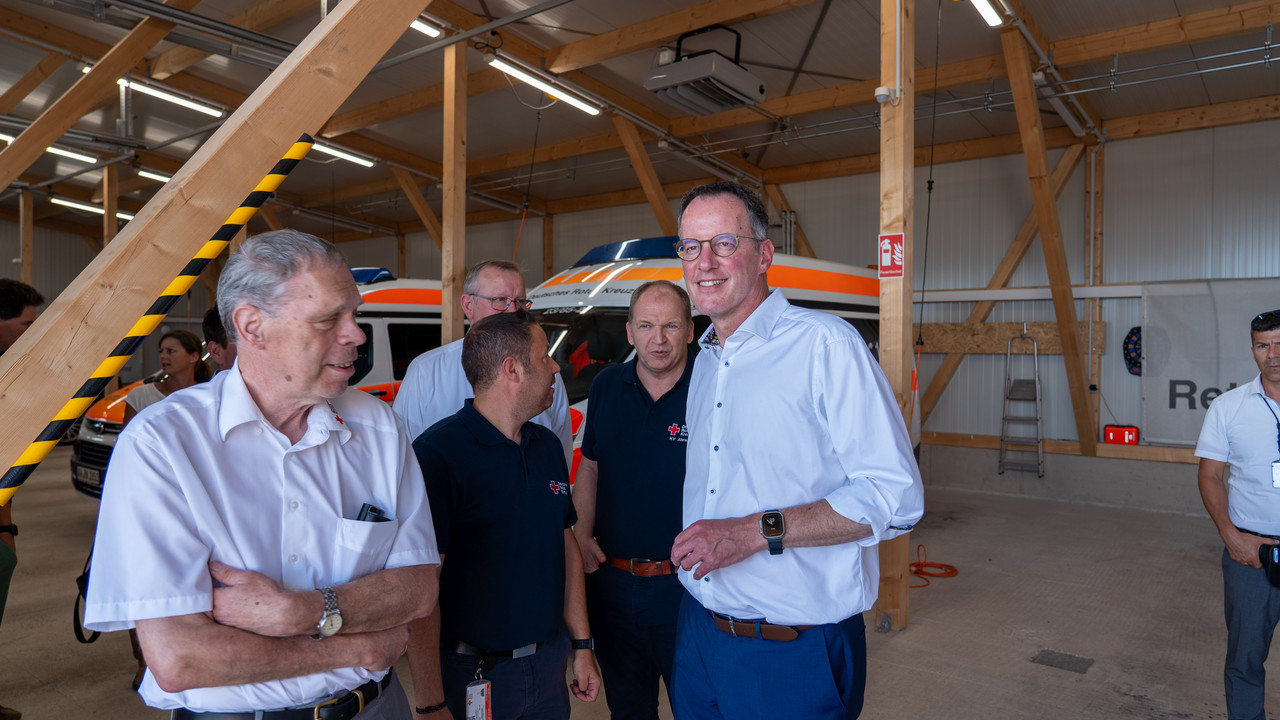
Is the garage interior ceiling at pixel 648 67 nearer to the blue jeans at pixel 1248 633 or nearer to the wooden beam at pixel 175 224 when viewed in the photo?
the blue jeans at pixel 1248 633

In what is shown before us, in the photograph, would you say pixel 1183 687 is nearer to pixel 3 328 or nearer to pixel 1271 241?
pixel 3 328

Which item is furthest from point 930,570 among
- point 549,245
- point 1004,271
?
point 549,245

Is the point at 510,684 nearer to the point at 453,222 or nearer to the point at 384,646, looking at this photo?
the point at 384,646

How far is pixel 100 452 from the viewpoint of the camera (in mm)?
7137

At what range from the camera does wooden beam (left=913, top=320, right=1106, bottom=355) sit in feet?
32.7

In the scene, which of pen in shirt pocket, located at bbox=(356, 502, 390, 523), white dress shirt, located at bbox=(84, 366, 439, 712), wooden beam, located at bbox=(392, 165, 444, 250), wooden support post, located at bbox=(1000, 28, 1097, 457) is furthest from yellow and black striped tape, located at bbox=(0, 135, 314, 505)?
wooden beam, located at bbox=(392, 165, 444, 250)

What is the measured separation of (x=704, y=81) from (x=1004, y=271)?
5.69 m

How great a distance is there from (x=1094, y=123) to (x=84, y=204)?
18.2 m

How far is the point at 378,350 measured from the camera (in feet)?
24.7

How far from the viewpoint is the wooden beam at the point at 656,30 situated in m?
6.79

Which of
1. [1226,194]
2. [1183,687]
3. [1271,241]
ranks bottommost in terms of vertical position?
[1183,687]

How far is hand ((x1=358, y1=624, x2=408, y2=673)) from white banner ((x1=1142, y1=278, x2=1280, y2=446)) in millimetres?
10174

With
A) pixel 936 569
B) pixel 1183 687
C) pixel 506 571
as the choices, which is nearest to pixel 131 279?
pixel 506 571

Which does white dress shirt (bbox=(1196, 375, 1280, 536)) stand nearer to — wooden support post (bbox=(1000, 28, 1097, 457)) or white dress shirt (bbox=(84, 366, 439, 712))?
white dress shirt (bbox=(84, 366, 439, 712))
